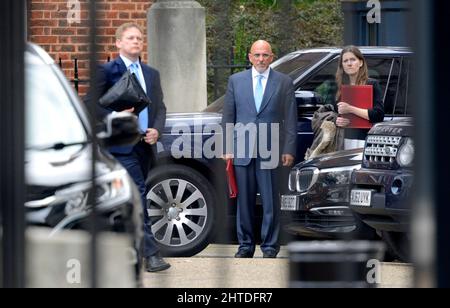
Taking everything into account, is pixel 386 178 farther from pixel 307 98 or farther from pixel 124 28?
pixel 307 98

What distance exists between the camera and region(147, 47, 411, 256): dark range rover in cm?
736

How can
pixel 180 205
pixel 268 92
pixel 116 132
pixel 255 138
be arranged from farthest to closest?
pixel 180 205 → pixel 255 138 → pixel 268 92 → pixel 116 132

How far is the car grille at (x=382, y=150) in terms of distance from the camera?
216 inches

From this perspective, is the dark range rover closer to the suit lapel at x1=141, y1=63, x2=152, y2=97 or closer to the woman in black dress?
the woman in black dress

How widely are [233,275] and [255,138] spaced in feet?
12.9

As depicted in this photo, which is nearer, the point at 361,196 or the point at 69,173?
the point at 69,173

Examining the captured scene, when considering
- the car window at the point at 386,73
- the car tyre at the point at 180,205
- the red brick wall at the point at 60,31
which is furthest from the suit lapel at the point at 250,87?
the red brick wall at the point at 60,31

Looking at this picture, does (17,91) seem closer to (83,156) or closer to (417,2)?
(83,156)

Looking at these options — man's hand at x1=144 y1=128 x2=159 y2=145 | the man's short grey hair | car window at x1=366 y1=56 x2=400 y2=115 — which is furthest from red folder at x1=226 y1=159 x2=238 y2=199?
the man's short grey hair

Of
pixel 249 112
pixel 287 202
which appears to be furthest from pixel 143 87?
pixel 249 112

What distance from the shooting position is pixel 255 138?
6867 mm

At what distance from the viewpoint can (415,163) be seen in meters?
1.99

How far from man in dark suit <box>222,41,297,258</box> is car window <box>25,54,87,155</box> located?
246 centimetres

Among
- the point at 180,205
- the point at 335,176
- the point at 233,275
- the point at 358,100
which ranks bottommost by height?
the point at 180,205
